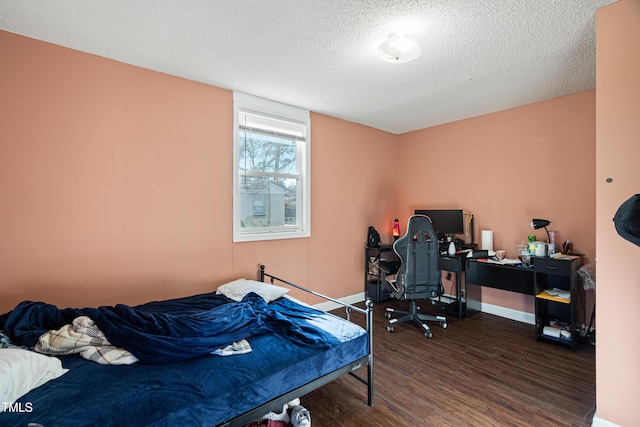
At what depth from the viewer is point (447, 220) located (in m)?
4.17

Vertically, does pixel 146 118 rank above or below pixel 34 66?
below

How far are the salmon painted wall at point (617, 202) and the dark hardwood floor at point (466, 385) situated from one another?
13.9 inches

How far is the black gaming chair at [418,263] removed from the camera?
330 cm

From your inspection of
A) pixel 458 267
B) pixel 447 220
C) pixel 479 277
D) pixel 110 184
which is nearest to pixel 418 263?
pixel 458 267

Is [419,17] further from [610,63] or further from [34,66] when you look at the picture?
[34,66]

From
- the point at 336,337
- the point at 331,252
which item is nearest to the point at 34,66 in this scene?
the point at 336,337

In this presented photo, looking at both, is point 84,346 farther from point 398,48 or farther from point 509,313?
point 509,313

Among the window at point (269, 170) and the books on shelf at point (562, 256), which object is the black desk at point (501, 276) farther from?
the window at point (269, 170)

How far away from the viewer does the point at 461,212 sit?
4.04 m

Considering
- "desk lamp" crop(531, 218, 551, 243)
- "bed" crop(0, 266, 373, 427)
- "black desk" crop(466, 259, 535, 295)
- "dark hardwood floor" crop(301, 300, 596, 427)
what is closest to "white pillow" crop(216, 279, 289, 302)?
"bed" crop(0, 266, 373, 427)

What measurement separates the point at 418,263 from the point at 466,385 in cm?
126

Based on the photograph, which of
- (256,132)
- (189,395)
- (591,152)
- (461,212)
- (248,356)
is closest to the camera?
(189,395)

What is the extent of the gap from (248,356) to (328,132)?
3083 millimetres

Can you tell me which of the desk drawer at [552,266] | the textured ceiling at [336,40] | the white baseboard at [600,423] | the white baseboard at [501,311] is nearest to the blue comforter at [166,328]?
the white baseboard at [600,423]
